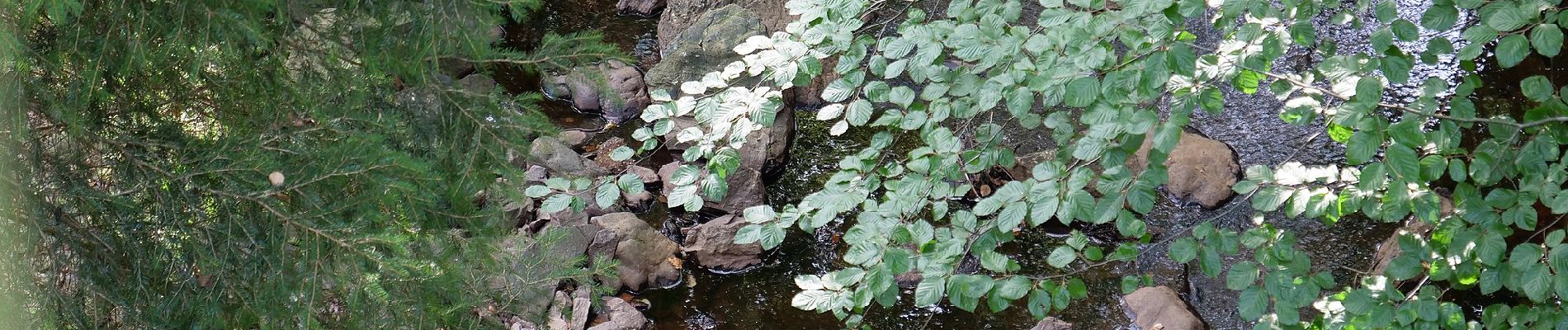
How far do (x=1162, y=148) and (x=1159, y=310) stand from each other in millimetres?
2611

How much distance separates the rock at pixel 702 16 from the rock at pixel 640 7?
0.87 ft

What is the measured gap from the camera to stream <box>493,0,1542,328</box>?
4.37 m

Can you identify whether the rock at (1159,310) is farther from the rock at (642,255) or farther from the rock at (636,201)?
the rock at (636,201)

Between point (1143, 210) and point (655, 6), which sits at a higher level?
point (1143, 210)

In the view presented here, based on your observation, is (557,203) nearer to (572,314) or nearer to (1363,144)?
(1363,144)

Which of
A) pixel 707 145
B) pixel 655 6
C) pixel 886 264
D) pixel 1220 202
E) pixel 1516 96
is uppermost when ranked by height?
pixel 707 145

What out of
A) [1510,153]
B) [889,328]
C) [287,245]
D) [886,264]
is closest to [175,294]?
[287,245]

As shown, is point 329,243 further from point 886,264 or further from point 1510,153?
point 1510,153

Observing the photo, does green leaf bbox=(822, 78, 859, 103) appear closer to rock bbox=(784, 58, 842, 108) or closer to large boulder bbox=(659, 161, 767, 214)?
large boulder bbox=(659, 161, 767, 214)

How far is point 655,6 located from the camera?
26.1ft

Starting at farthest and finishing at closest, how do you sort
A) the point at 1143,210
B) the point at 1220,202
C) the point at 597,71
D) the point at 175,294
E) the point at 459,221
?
the point at 1220,202 → the point at 459,221 → the point at 597,71 → the point at 175,294 → the point at 1143,210

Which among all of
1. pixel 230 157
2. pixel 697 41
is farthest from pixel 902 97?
pixel 697 41

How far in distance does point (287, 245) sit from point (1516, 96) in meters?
4.33

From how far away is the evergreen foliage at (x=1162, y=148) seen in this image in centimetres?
182
